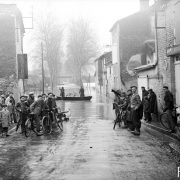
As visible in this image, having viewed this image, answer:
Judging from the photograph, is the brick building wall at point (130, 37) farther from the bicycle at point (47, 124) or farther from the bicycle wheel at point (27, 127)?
the bicycle wheel at point (27, 127)

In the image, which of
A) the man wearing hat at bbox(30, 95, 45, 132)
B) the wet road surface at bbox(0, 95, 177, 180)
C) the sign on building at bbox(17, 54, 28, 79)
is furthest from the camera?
the sign on building at bbox(17, 54, 28, 79)

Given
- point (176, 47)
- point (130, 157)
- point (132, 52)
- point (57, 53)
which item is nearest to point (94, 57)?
point (57, 53)

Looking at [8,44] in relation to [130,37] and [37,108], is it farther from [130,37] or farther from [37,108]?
[37,108]

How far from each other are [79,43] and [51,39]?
7410mm

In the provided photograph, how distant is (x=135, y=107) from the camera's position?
13773 millimetres

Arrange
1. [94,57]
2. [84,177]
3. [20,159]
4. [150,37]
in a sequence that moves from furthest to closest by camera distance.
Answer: [94,57], [150,37], [20,159], [84,177]

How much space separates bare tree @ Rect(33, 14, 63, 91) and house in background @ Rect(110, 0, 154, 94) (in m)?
24.0

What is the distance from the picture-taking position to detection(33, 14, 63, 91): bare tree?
203ft

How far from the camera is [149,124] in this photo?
16234 mm

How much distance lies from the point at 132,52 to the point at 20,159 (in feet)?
103

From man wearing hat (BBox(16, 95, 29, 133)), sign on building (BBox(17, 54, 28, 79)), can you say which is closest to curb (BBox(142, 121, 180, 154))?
man wearing hat (BBox(16, 95, 29, 133))

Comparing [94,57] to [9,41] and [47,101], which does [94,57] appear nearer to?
[9,41]

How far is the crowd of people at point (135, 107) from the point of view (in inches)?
540

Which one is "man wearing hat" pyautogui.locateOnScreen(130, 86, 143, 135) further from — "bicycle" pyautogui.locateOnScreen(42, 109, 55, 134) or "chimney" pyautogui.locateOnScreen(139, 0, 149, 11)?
"chimney" pyautogui.locateOnScreen(139, 0, 149, 11)
